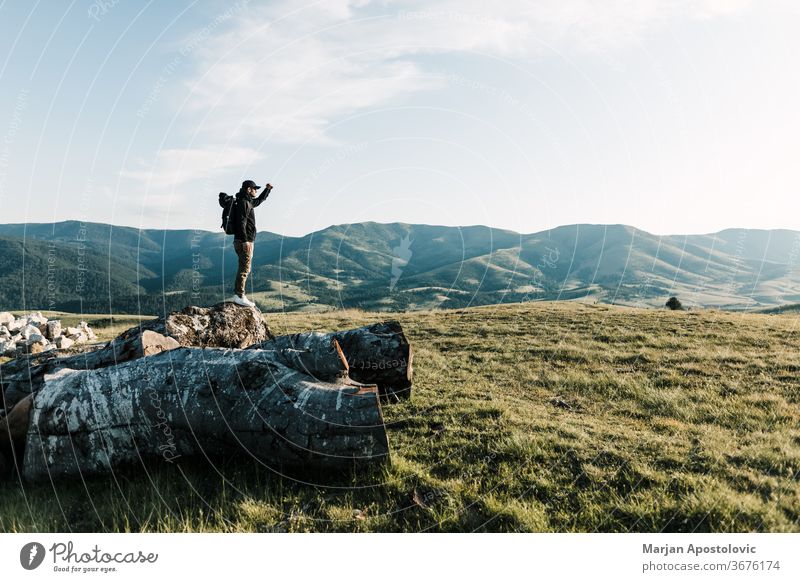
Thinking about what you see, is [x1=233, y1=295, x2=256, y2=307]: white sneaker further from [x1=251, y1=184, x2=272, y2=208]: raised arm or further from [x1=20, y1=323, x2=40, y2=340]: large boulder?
[x1=20, y1=323, x2=40, y2=340]: large boulder

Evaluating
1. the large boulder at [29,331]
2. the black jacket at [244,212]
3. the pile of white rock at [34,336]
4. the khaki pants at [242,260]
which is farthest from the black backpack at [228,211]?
the large boulder at [29,331]

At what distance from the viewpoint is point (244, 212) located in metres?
15.3

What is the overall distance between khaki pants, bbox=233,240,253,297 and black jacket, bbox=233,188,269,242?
220 millimetres

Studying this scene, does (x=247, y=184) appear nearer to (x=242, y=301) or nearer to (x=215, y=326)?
(x=242, y=301)

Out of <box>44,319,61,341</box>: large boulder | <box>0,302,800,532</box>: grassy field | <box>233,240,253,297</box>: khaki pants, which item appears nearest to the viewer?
<box>0,302,800,532</box>: grassy field

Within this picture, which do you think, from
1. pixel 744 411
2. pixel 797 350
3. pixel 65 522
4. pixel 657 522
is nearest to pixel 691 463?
pixel 657 522

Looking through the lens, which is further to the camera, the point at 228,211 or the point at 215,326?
the point at 228,211

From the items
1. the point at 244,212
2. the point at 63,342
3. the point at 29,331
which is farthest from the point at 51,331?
the point at 244,212

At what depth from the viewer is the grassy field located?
5418 millimetres

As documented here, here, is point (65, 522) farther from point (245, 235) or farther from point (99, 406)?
point (245, 235)

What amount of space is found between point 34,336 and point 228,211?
16521mm

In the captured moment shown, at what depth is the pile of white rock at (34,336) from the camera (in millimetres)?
21391

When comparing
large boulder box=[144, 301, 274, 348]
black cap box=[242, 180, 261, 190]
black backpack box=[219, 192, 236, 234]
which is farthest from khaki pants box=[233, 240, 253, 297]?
large boulder box=[144, 301, 274, 348]
